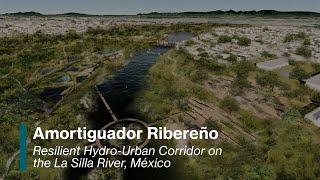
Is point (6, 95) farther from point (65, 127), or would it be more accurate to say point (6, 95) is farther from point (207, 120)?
point (207, 120)

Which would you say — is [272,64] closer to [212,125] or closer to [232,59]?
[232,59]

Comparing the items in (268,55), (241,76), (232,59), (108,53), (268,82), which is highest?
(108,53)

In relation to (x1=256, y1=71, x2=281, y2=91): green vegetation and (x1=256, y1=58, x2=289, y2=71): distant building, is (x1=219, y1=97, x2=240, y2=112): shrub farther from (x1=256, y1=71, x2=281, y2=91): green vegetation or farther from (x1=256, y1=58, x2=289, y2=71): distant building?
(x1=256, y1=58, x2=289, y2=71): distant building

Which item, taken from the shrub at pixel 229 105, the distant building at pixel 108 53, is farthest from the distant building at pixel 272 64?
the distant building at pixel 108 53

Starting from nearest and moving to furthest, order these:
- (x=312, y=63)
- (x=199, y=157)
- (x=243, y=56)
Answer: (x=199, y=157)
(x=312, y=63)
(x=243, y=56)

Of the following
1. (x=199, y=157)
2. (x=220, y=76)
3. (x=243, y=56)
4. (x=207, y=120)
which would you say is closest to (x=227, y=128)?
(x=207, y=120)

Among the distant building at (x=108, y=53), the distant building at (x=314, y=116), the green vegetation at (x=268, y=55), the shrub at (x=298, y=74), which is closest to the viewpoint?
the distant building at (x=314, y=116)

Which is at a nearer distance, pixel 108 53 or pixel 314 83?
pixel 314 83

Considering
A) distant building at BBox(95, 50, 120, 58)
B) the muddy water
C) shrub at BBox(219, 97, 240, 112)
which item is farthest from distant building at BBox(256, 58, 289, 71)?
distant building at BBox(95, 50, 120, 58)

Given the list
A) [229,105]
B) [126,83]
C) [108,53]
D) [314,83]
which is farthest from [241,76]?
[108,53]

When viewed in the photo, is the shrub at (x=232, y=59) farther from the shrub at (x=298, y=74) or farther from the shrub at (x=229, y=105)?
the shrub at (x=229, y=105)

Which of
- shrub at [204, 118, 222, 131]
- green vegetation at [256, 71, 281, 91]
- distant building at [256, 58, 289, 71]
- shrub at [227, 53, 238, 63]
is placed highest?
shrub at [227, 53, 238, 63]
